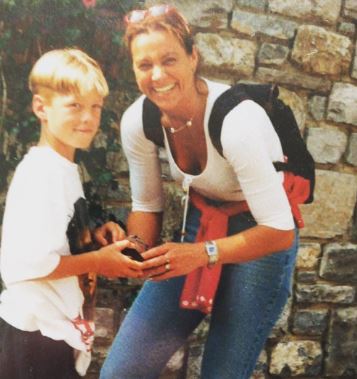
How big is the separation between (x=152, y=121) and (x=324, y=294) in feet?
2.34

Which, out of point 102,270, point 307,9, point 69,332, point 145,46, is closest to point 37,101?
point 145,46

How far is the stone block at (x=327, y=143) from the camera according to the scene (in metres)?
1.69

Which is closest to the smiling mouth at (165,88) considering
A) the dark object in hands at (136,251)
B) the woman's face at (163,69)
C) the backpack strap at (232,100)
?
the woman's face at (163,69)

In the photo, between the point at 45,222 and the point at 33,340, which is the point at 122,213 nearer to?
the point at 45,222

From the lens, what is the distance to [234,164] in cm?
141

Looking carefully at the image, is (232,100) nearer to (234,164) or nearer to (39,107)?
(234,164)

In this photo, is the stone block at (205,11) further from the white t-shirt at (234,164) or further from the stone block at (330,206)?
the stone block at (330,206)

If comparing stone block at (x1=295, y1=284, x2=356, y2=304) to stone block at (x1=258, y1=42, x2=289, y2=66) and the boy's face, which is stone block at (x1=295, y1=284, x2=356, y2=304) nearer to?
stone block at (x1=258, y1=42, x2=289, y2=66)

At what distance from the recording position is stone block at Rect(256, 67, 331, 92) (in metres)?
1.60

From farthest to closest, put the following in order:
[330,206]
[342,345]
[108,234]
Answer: [342,345] → [330,206] → [108,234]

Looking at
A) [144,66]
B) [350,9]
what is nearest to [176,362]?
[144,66]

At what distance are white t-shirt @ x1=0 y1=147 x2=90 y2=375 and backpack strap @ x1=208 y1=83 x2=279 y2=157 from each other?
327mm

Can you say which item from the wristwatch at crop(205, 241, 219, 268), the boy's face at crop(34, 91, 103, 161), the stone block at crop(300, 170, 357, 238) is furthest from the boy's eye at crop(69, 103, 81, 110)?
the stone block at crop(300, 170, 357, 238)

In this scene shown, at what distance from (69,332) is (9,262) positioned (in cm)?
21
